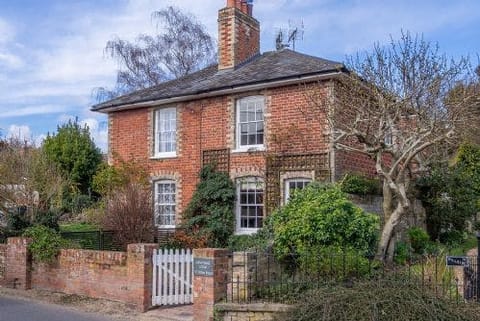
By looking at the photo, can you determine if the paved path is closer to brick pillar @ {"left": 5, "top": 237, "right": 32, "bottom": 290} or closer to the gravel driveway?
the gravel driveway

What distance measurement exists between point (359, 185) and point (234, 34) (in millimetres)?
7790

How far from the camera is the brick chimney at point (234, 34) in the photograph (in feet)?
65.5

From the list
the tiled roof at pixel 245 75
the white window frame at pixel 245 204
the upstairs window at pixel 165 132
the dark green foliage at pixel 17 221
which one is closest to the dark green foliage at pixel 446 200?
the white window frame at pixel 245 204

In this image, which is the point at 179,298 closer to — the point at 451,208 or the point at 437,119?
the point at 437,119

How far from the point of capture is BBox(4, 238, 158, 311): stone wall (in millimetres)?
10703

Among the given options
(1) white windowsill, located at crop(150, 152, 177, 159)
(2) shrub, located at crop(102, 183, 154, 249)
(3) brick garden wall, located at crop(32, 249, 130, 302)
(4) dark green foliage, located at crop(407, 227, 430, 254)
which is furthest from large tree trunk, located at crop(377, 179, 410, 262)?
(1) white windowsill, located at crop(150, 152, 177, 159)

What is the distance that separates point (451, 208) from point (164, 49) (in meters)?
25.8

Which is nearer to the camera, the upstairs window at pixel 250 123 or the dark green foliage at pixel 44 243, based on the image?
the dark green foliage at pixel 44 243

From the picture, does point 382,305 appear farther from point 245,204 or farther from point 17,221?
point 17,221

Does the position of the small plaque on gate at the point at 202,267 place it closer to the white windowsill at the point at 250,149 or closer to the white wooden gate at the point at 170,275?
→ the white wooden gate at the point at 170,275

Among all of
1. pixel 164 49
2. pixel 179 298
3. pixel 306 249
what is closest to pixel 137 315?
pixel 179 298

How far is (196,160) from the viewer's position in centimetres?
1911

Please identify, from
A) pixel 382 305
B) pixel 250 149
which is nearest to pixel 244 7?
pixel 250 149

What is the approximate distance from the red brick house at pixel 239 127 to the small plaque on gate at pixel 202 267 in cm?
607
